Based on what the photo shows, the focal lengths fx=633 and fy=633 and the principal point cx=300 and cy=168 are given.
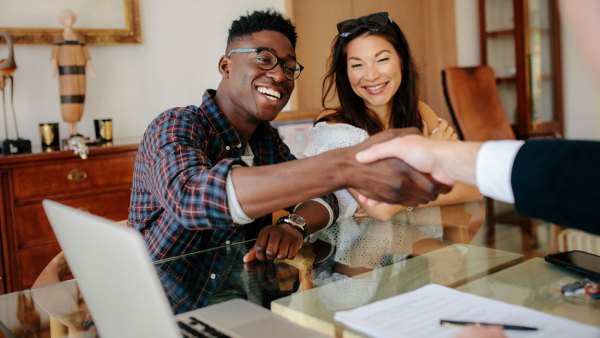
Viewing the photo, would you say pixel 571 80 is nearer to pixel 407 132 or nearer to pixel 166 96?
pixel 166 96

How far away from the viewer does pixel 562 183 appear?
104 cm

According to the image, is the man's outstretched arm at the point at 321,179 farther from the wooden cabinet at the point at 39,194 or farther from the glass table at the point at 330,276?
the wooden cabinet at the point at 39,194

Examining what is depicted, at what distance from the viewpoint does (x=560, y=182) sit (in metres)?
1.04

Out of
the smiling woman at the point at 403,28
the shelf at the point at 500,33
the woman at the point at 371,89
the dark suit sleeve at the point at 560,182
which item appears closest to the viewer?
the dark suit sleeve at the point at 560,182

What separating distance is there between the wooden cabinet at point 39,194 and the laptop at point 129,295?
77.1 inches

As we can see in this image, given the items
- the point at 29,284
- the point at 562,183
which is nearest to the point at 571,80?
the point at 29,284

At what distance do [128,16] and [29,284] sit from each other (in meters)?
1.62

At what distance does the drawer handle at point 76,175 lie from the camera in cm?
299

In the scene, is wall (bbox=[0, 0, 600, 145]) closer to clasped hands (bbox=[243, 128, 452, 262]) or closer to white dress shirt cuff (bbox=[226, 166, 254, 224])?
white dress shirt cuff (bbox=[226, 166, 254, 224])

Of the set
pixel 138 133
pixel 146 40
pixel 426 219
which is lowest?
pixel 426 219

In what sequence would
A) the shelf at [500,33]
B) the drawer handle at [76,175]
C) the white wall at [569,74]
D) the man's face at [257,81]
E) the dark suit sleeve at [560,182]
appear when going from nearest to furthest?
the dark suit sleeve at [560,182], the man's face at [257,81], the drawer handle at [76,175], the shelf at [500,33], the white wall at [569,74]

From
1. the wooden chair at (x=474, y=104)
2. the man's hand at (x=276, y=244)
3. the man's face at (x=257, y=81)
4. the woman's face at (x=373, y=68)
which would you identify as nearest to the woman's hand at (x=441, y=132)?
the woman's face at (x=373, y=68)

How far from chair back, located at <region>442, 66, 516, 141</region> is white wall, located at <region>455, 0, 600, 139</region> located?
2.48ft

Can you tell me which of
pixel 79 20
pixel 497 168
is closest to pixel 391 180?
pixel 497 168
